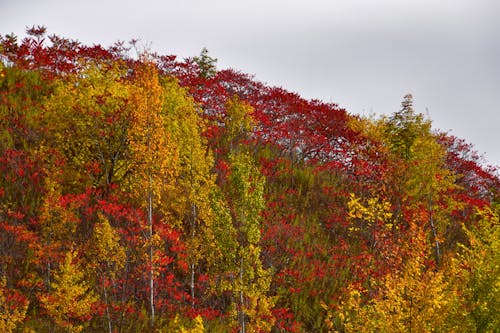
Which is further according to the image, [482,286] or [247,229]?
[482,286]

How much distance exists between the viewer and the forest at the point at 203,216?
1482 cm

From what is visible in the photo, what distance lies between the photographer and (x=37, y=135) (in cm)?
2564

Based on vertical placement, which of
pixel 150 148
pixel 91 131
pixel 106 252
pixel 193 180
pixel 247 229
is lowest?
pixel 106 252

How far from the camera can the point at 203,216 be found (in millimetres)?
18984

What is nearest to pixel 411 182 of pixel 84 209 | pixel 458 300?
pixel 458 300

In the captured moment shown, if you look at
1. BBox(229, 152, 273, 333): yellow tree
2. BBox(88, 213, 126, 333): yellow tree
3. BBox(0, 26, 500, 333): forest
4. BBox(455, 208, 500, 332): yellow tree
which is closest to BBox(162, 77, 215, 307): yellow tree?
BBox(0, 26, 500, 333): forest

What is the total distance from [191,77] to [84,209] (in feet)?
57.4

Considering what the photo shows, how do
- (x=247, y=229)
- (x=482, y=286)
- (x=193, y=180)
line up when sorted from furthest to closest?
(x=193, y=180) → (x=482, y=286) → (x=247, y=229)

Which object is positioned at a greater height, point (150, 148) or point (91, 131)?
point (91, 131)

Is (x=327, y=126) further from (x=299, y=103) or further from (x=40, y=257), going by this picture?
(x=40, y=257)

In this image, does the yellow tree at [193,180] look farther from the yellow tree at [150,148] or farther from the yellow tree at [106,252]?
the yellow tree at [106,252]

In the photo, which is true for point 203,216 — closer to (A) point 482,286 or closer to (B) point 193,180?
(B) point 193,180

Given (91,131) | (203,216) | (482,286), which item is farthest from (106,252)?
(482,286)

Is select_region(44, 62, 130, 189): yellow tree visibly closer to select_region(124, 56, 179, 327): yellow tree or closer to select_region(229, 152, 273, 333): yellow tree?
Result: select_region(124, 56, 179, 327): yellow tree
